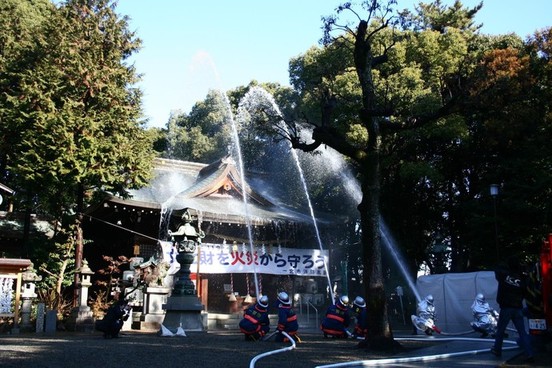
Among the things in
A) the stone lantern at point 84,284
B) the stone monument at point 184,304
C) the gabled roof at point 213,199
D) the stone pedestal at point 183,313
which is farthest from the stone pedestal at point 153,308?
the gabled roof at point 213,199

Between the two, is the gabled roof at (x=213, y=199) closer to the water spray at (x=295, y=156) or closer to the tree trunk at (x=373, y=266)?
the water spray at (x=295, y=156)

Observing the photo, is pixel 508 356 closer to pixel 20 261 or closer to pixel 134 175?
pixel 20 261

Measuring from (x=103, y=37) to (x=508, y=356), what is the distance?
791 inches

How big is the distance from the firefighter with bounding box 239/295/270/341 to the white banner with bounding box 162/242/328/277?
9034 millimetres

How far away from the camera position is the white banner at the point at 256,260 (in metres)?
24.1

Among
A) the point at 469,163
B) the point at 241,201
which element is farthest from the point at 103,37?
the point at 469,163

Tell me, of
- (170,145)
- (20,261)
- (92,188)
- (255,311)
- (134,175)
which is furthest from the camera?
(170,145)

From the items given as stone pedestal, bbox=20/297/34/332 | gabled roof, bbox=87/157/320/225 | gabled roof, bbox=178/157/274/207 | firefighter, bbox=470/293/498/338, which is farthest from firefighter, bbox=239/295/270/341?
gabled roof, bbox=178/157/274/207

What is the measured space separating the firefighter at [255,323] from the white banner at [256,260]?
9.03 m

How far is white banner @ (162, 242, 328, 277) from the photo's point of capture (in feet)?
79.2

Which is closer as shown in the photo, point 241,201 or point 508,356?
point 508,356

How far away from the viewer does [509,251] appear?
25.2 m

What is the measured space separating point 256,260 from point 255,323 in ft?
35.3

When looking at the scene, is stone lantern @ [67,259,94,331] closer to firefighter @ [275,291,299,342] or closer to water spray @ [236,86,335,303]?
firefighter @ [275,291,299,342]
